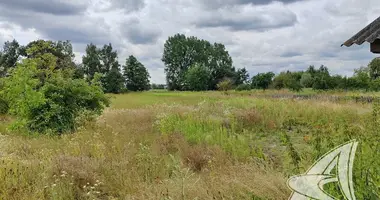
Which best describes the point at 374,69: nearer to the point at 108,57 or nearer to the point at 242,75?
the point at 242,75

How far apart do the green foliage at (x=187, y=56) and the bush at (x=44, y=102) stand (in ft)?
203

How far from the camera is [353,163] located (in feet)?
8.54

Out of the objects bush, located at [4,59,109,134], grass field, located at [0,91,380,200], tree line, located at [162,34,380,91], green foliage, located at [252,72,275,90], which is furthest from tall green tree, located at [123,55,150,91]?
grass field, located at [0,91,380,200]

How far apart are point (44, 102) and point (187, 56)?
2707 inches

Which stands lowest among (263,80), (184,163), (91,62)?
(184,163)

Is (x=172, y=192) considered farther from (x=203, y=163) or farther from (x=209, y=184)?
(x=203, y=163)

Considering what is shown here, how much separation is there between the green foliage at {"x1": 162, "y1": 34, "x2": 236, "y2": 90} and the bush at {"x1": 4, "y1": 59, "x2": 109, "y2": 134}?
62.0 metres

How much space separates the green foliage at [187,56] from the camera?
247ft

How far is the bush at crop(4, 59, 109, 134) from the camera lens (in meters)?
9.88

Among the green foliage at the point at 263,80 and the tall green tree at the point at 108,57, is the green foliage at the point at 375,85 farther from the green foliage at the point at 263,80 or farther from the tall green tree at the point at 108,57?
the tall green tree at the point at 108,57

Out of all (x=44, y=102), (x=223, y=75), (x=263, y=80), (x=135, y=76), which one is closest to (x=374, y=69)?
(x=263, y=80)

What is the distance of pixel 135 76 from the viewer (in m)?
63.8

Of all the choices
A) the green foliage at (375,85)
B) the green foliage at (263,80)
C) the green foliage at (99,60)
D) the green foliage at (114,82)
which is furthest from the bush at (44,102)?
the green foliage at (99,60)

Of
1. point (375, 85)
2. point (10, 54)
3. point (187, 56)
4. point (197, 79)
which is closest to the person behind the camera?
point (375, 85)
